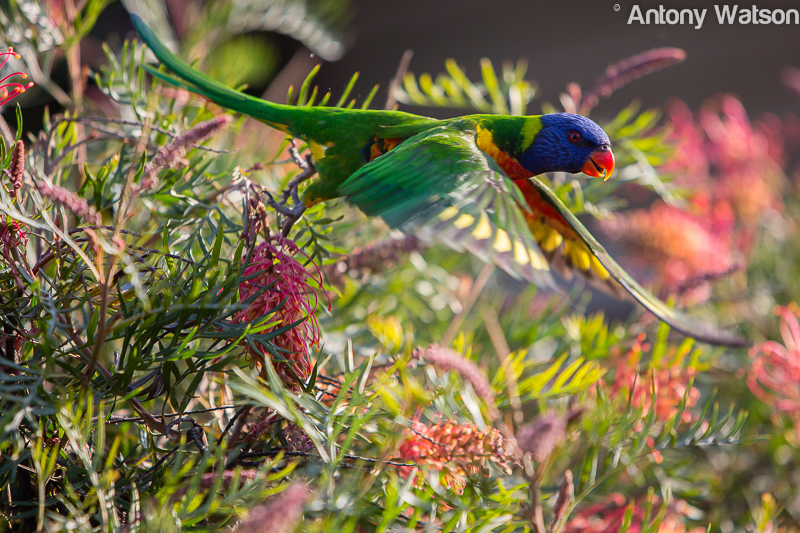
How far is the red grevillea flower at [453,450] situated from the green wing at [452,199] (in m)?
0.11

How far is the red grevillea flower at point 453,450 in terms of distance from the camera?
361 mm

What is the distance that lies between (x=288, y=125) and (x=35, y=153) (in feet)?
0.73

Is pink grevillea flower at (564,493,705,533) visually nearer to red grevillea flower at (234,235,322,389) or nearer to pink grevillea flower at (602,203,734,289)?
red grevillea flower at (234,235,322,389)

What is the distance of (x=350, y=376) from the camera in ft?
1.13

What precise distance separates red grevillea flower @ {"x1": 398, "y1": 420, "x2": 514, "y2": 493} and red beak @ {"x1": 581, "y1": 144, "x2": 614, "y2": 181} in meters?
0.30

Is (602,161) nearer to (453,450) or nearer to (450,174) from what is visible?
(450,174)

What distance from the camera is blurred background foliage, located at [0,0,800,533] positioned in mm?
311

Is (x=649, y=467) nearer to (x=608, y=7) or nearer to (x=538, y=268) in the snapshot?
(x=538, y=268)

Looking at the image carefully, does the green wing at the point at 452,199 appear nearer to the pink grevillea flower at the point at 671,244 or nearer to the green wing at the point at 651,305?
the green wing at the point at 651,305

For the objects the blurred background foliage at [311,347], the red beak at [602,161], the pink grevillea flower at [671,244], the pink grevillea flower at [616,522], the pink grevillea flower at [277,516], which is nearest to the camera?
the pink grevillea flower at [277,516]

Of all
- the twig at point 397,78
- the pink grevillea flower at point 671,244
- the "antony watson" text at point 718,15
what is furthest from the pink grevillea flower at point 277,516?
the "antony watson" text at point 718,15

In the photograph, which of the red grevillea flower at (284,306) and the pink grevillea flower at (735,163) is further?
the pink grevillea flower at (735,163)

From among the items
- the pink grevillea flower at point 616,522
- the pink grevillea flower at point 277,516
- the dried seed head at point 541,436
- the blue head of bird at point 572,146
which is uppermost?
the blue head of bird at point 572,146

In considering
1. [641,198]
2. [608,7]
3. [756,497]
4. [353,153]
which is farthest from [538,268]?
[608,7]
